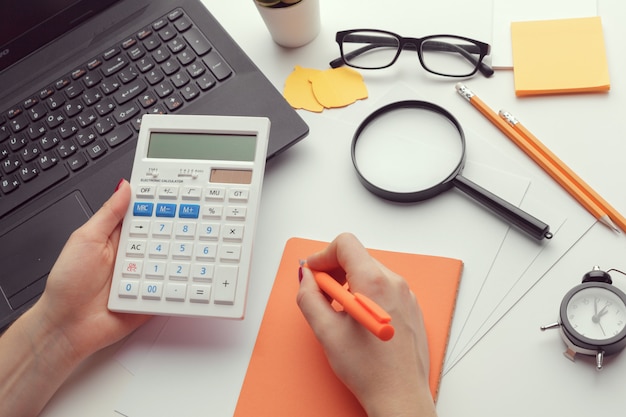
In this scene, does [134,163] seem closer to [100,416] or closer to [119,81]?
[119,81]

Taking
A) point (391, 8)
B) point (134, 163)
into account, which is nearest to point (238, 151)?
point (134, 163)

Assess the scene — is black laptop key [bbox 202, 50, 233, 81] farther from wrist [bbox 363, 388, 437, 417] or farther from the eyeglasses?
wrist [bbox 363, 388, 437, 417]

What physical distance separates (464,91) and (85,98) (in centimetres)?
52

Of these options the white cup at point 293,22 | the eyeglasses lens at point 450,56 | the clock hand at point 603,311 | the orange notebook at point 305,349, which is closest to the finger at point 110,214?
the orange notebook at point 305,349

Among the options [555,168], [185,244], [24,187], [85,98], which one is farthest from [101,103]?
[555,168]

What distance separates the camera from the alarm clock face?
0.69 meters

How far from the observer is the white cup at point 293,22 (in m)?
0.92

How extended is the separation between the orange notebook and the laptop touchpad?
0.93ft

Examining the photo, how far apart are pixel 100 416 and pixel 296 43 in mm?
571

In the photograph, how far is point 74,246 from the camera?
2.56ft

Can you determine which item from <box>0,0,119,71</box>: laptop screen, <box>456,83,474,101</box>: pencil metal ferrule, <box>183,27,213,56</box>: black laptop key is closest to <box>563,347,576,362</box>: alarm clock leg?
<box>456,83,474,101</box>: pencil metal ferrule

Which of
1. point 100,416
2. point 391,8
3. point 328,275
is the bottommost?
point 100,416

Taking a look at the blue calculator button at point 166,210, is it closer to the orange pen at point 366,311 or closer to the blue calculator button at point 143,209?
the blue calculator button at point 143,209

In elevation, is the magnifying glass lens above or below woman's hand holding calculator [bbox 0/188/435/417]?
above
